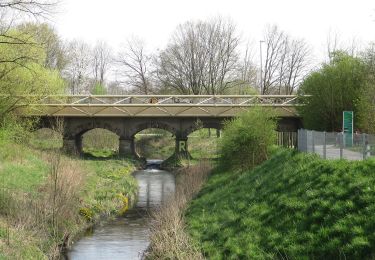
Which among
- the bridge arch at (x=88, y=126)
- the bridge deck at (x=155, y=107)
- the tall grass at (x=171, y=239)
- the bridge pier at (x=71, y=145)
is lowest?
the tall grass at (x=171, y=239)

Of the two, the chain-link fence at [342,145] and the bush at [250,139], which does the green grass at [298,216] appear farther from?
the bush at [250,139]

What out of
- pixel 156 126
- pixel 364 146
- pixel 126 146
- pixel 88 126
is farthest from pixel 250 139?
pixel 88 126

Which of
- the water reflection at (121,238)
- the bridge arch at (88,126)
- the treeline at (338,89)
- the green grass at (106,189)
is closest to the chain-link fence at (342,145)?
the water reflection at (121,238)

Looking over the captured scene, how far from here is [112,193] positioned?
83.5 ft

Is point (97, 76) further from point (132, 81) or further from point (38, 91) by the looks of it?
point (38, 91)

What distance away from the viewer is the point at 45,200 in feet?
58.9

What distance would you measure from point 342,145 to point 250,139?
894 cm

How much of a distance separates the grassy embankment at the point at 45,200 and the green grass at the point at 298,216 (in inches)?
165

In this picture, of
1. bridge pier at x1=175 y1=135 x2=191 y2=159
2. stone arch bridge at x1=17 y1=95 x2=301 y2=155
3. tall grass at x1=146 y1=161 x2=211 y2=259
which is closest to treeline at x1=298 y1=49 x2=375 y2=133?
stone arch bridge at x1=17 y1=95 x2=301 y2=155

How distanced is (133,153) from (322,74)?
19.5 meters

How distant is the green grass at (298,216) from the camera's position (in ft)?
36.1

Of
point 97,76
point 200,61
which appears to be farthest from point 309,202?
point 97,76

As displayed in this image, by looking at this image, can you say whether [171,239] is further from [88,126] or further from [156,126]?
[88,126]

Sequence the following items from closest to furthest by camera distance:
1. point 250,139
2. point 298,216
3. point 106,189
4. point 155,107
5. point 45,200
Answer: point 298,216, point 45,200, point 250,139, point 106,189, point 155,107
